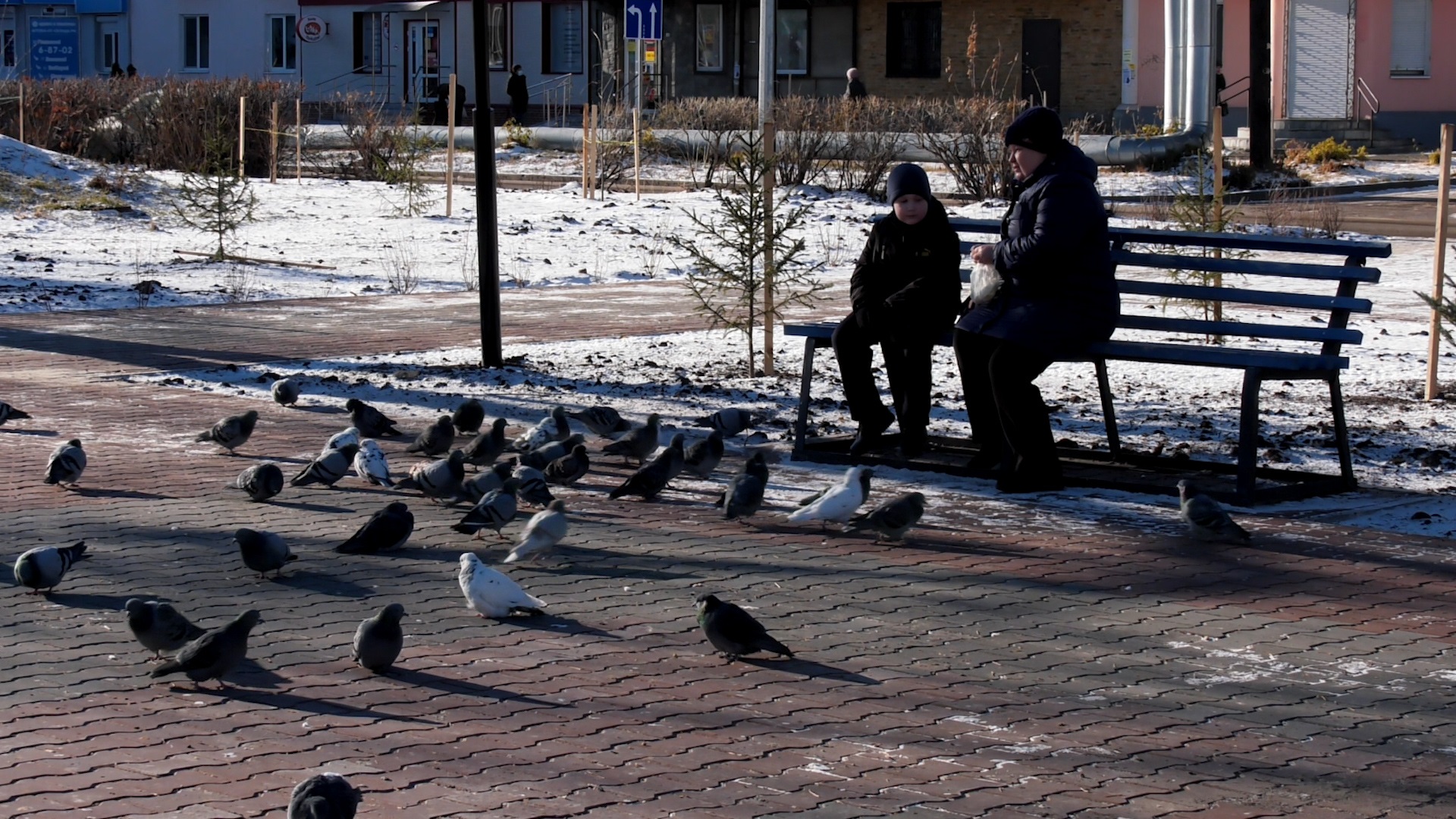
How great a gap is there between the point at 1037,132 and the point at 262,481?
3858mm

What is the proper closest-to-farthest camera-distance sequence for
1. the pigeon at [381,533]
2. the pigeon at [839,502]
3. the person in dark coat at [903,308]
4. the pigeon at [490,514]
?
the pigeon at [381,533]
the pigeon at [490,514]
the pigeon at [839,502]
the person in dark coat at [903,308]

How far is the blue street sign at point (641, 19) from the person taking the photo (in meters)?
36.4

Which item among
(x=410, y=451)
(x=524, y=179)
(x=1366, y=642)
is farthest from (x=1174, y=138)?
(x=1366, y=642)

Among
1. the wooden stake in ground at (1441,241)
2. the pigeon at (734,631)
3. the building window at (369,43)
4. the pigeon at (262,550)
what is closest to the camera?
the pigeon at (734,631)

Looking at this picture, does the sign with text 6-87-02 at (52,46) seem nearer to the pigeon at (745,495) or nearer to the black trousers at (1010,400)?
the black trousers at (1010,400)

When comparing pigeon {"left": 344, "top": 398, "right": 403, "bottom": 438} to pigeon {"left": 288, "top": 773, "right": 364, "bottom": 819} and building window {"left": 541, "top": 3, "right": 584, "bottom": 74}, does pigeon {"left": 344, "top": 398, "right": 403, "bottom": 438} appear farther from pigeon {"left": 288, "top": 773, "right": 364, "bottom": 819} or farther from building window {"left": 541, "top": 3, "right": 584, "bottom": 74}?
building window {"left": 541, "top": 3, "right": 584, "bottom": 74}

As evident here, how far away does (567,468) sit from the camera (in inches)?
321

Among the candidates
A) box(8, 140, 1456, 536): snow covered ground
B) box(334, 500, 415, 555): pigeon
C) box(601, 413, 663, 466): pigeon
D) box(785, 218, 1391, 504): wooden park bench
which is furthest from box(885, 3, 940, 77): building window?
box(334, 500, 415, 555): pigeon

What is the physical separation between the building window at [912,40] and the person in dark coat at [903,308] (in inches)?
1593

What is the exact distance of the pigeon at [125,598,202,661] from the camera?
538 cm

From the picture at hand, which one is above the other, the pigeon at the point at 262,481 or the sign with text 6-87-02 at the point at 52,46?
the sign with text 6-87-02 at the point at 52,46

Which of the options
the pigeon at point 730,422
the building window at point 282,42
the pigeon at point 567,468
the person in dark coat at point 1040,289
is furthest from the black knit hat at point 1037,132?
the building window at point 282,42

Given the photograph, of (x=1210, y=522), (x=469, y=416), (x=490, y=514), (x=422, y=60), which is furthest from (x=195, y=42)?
(x=1210, y=522)

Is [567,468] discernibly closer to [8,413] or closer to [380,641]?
[380,641]
